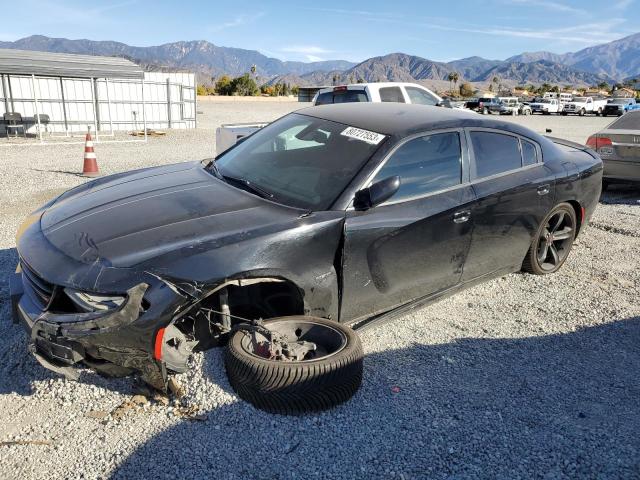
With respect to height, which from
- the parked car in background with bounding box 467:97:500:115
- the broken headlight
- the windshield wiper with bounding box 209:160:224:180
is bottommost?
the parked car in background with bounding box 467:97:500:115

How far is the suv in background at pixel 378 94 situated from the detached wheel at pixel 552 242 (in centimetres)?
521

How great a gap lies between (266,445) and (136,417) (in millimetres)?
731

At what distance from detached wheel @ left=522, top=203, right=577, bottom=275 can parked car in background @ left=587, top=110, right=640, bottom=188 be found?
4061 mm

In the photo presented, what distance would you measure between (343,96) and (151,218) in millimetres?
7521

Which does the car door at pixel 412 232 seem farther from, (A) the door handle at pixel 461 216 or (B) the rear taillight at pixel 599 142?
(B) the rear taillight at pixel 599 142

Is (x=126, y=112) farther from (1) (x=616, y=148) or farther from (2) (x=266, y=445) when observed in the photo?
(2) (x=266, y=445)

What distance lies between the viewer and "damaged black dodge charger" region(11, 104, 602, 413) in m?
2.65

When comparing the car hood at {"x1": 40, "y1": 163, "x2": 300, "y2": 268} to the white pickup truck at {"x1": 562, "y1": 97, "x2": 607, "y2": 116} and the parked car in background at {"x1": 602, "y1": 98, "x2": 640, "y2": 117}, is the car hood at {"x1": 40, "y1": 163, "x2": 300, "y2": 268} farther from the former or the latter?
the white pickup truck at {"x1": 562, "y1": 97, "x2": 607, "y2": 116}

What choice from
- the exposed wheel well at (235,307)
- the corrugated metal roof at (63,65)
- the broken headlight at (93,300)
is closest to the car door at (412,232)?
the exposed wheel well at (235,307)

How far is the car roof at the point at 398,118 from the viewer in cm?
377

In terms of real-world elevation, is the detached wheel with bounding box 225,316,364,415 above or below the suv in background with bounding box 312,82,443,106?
below

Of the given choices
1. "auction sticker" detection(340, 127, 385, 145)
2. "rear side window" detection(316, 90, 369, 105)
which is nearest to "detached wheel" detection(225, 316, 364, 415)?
"auction sticker" detection(340, 127, 385, 145)

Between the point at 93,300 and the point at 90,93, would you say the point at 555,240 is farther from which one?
the point at 90,93

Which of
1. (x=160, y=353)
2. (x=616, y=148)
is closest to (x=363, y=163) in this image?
(x=160, y=353)
